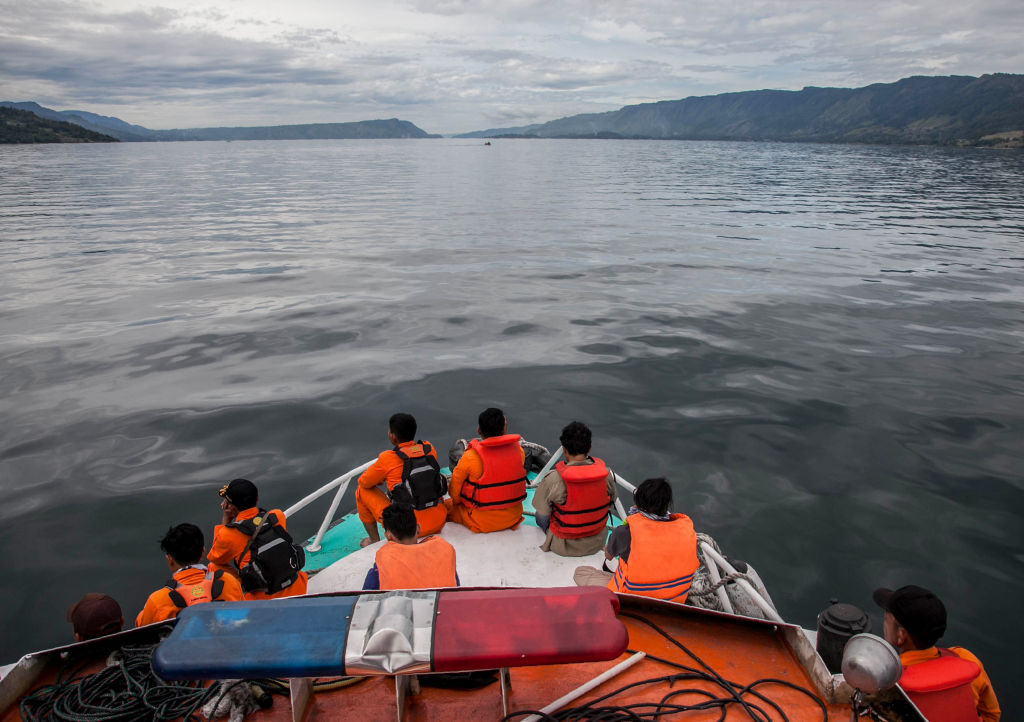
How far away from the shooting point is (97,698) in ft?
12.7

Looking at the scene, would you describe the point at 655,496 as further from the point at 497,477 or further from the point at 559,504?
the point at 497,477

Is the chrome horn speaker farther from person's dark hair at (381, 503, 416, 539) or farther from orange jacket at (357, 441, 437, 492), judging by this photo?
orange jacket at (357, 441, 437, 492)

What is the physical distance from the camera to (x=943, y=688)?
363cm

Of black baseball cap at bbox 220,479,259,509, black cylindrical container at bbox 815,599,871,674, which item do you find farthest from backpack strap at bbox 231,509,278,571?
black cylindrical container at bbox 815,599,871,674

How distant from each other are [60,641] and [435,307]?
11.9 meters

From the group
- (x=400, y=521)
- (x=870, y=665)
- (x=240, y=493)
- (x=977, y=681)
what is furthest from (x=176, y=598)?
(x=977, y=681)

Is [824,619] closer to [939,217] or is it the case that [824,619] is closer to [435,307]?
[435,307]

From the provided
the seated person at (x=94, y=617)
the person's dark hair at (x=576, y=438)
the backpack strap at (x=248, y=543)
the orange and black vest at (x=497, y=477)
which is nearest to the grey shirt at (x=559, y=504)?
the person's dark hair at (x=576, y=438)

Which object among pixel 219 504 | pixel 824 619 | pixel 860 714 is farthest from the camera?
pixel 219 504

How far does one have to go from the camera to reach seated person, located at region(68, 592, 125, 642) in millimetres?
4742

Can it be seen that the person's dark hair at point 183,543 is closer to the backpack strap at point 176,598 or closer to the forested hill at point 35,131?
the backpack strap at point 176,598

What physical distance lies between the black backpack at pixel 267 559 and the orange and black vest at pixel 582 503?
2360 millimetres

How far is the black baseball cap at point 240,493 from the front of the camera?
5332 mm

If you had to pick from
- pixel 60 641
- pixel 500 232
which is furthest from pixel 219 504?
pixel 500 232
